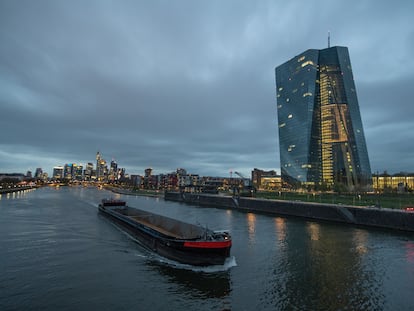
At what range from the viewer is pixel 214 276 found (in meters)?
26.6

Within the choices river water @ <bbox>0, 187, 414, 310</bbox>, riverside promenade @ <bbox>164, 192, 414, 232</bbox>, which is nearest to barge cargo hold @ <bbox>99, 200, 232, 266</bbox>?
river water @ <bbox>0, 187, 414, 310</bbox>

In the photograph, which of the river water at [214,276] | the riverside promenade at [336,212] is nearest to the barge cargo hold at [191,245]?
the river water at [214,276]

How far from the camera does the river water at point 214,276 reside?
2076 cm

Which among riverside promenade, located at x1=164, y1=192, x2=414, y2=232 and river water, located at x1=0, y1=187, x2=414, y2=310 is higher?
riverside promenade, located at x1=164, y1=192, x2=414, y2=232

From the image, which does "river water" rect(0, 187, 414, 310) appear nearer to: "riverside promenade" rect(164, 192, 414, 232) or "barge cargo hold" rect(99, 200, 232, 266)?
"barge cargo hold" rect(99, 200, 232, 266)

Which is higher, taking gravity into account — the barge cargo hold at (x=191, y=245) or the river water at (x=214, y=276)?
the barge cargo hold at (x=191, y=245)

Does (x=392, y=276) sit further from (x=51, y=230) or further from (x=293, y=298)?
(x=51, y=230)

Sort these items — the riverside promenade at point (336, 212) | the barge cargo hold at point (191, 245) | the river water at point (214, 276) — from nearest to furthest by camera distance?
the river water at point (214, 276), the barge cargo hold at point (191, 245), the riverside promenade at point (336, 212)

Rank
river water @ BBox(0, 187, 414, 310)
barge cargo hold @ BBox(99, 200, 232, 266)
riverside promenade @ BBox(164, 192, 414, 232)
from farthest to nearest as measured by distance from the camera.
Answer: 1. riverside promenade @ BBox(164, 192, 414, 232)
2. barge cargo hold @ BBox(99, 200, 232, 266)
3. river water @ BBox(0, 187, 414, 310)

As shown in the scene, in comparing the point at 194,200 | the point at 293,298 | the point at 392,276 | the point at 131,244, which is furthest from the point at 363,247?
the point at 194,200

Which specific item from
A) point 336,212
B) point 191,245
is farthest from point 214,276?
point 336,212

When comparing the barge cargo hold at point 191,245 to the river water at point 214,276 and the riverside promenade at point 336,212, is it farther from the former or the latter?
the riverside promenade at point 336,212

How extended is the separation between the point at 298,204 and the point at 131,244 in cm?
5268

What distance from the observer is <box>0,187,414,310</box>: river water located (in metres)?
20.8
